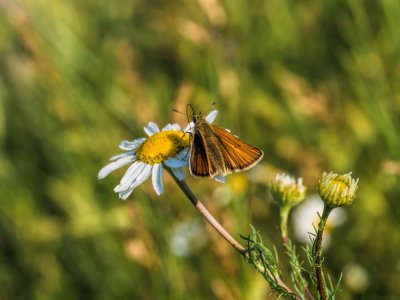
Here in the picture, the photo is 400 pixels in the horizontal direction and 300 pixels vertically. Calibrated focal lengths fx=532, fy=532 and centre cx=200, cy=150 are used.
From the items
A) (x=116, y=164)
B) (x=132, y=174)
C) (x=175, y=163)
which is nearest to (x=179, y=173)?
(x=175, y=163)

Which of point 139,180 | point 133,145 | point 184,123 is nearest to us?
point 139,180

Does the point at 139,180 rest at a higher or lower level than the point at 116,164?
lower

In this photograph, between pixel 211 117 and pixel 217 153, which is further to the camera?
pixel 211 117

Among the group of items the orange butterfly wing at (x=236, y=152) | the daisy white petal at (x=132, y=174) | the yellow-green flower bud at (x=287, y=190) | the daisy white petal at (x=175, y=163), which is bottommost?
the yellow-green flower bud at (x=287, y=190)

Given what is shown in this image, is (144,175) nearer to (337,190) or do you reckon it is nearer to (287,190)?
(287,190)

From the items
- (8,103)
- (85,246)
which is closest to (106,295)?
(85,246)

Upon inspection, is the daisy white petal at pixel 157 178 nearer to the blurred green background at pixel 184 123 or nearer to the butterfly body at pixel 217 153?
the butterfly body at pixel 217 153

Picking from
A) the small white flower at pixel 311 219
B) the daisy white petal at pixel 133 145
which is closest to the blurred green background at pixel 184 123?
the small white flower at pixel 311 219
